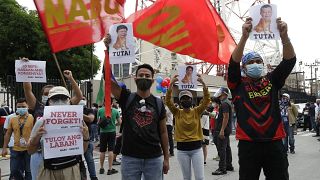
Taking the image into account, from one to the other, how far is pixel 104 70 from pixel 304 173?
613 cm

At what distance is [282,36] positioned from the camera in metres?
3.77

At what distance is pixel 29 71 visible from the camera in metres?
6.18

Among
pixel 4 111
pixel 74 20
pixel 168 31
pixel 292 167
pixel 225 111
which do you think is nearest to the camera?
pixel 74 20

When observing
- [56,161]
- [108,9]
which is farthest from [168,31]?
[56,161]

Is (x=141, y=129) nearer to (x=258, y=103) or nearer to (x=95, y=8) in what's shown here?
(x=258, y=103)

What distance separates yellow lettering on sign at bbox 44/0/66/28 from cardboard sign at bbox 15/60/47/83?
1.50 metres

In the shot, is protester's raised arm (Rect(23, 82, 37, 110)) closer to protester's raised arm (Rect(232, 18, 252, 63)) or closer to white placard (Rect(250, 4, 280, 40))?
protester's raised arm (Rect(232, 18, 252, 63))

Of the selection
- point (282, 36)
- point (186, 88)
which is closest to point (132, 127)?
point (282, 36)

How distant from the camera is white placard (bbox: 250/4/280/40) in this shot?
388cm

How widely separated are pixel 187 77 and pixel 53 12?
279 centimetres

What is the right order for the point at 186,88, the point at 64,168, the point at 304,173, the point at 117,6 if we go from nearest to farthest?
the point at 64,168
the point at 117,6
the point at 186,88
the point at 304,173

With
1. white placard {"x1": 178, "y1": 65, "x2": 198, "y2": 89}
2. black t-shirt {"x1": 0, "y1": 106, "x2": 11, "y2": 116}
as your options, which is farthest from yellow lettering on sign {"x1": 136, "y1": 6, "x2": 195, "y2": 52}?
black t-shirt {"x1": 0, "y1": 106, "x2": 11, "y2": 116}

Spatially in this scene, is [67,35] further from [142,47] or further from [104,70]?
[142,47]

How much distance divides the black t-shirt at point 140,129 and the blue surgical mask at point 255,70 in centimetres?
112
